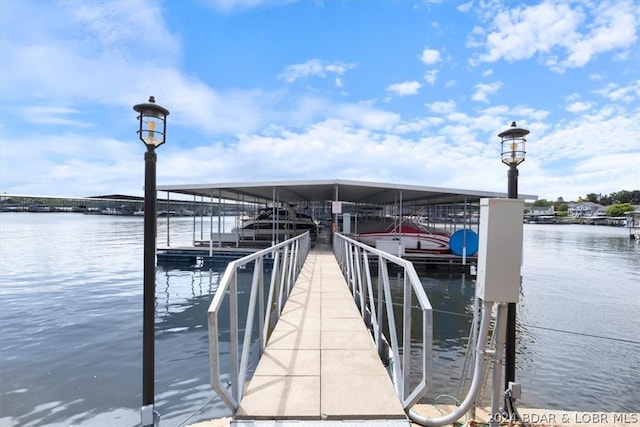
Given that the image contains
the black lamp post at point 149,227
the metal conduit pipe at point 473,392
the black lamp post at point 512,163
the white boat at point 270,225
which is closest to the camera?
the metal conduit pipe at point 473,392

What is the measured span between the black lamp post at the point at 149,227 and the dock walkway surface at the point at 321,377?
2.91 ft

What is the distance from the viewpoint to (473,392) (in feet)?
7.60

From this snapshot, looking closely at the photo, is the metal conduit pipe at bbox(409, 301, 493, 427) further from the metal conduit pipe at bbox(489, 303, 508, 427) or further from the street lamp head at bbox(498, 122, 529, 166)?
the street lamp head at bbox(498, 122, 529, 166)

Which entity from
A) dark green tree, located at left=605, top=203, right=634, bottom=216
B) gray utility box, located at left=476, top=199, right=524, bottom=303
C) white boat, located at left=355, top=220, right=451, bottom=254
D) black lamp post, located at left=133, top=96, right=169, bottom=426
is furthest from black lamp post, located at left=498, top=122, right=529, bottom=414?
dark green tree, located at left=605, top=203, right=634, bottom=216

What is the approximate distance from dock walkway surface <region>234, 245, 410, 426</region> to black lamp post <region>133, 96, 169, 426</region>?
887 mm

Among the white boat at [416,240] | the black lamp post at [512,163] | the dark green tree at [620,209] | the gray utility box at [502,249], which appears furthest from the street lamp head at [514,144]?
the dark green tree at [620,209]

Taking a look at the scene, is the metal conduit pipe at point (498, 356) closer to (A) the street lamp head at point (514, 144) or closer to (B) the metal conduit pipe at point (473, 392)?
(B) the metal conduit pipe at point (473, 392)

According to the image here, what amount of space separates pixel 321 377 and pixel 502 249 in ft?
5.56

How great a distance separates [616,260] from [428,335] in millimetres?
24450

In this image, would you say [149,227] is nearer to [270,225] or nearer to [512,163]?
[512,163]

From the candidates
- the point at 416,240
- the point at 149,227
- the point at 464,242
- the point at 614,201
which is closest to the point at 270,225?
the point at 416,240

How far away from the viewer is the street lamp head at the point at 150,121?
116 inches

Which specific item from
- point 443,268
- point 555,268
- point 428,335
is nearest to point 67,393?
point 428,335

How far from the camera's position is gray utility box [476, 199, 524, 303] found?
2488 millimetres
